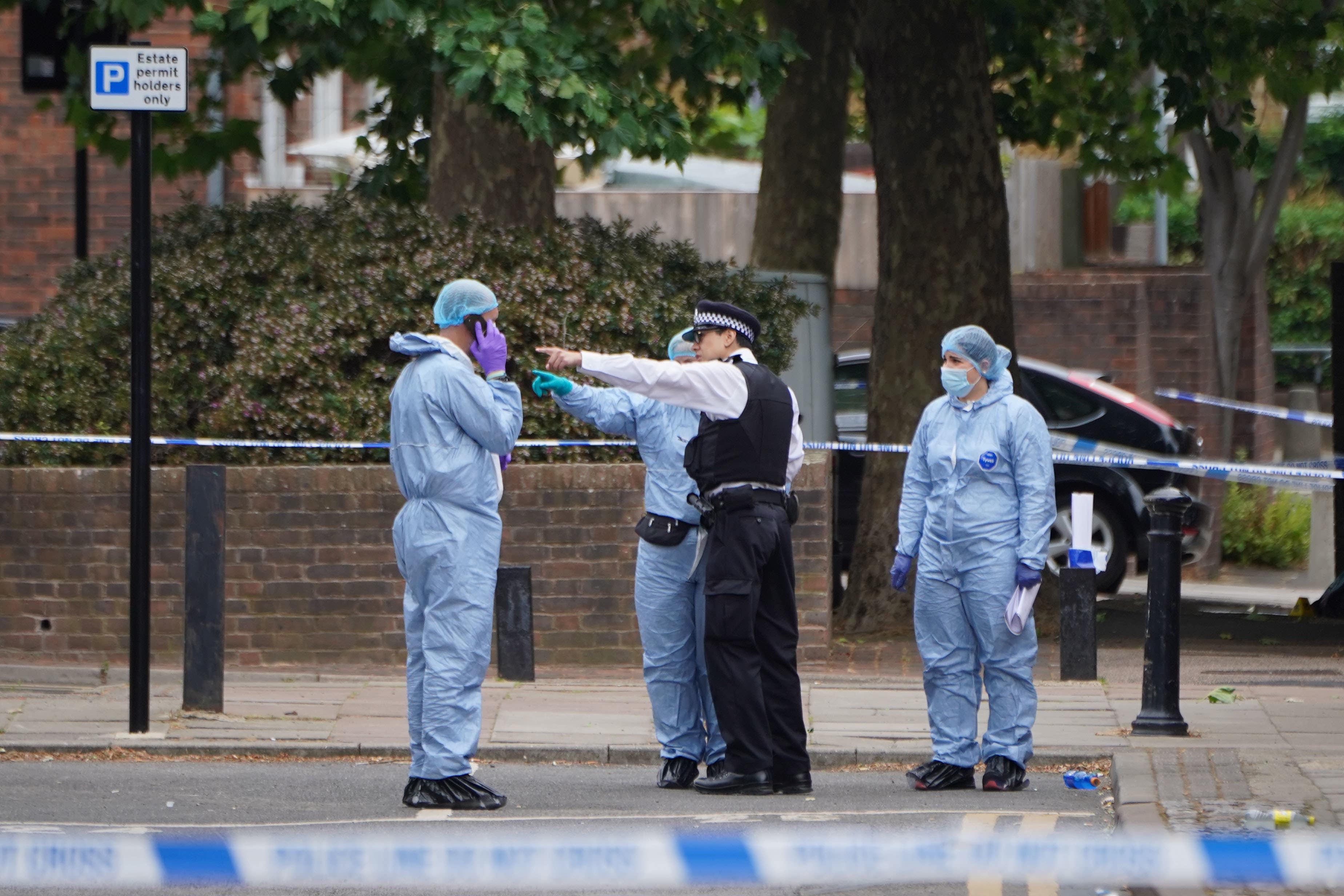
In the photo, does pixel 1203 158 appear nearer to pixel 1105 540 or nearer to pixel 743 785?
pixel 1105 540

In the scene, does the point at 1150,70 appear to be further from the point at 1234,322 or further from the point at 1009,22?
the point at 1009,22

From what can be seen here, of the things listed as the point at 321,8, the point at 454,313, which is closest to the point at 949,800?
the point at 454,313

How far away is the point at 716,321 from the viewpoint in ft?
24.0

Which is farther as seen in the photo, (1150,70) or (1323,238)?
(1323,238)

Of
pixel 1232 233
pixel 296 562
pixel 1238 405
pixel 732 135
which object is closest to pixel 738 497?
pixel 296 562

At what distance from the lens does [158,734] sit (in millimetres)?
8516

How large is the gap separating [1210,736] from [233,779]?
4.01 m

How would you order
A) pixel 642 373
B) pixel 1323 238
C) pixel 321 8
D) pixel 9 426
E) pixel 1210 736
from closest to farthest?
1. pixel 642 373
2. pixel 1210 736
3. pixel 321 8
4. pixel 9 426
5. pixel 1323 238

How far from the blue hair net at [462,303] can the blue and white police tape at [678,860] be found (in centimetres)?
276

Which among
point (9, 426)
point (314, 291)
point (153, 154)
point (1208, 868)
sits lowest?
point (1208, 868)

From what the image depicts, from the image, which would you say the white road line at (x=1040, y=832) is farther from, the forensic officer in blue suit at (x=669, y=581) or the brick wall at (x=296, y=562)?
the brick wall at (x=296, y=562)

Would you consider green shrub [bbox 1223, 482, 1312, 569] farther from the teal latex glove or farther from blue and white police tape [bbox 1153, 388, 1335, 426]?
the teal latex glove

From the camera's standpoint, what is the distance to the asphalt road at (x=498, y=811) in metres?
6.62

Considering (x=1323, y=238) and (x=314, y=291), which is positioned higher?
(x=1323, y=238)
